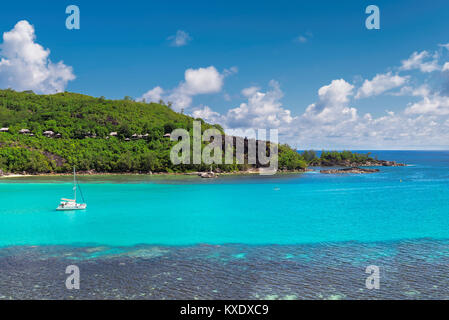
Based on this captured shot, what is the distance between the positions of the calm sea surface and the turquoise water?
118mm

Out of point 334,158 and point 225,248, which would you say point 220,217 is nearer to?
point 225,248

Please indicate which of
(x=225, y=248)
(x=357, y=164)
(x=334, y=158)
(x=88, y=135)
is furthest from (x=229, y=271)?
(x=357, y=164)

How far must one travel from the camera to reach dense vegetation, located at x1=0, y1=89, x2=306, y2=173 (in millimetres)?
86519

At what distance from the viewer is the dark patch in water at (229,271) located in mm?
13750

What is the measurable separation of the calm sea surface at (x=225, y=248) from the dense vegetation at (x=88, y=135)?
46.5 metres

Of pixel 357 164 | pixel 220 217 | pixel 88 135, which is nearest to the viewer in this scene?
pixel 220 217

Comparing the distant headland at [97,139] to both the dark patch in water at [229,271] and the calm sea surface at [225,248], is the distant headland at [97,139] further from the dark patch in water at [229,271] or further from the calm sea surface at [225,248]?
the dark patch in water at [229,271]

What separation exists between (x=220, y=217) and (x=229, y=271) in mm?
16639

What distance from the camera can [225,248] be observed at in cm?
2089

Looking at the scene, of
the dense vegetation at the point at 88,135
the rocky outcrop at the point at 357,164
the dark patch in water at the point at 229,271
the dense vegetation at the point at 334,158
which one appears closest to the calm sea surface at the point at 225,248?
the dark patch in water at the point at 229,271

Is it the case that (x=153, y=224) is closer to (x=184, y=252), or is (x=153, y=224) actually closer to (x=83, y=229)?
(x=83, y=229)

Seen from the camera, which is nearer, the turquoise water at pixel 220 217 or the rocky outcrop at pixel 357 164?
the turquoise water at pixel 220 217
